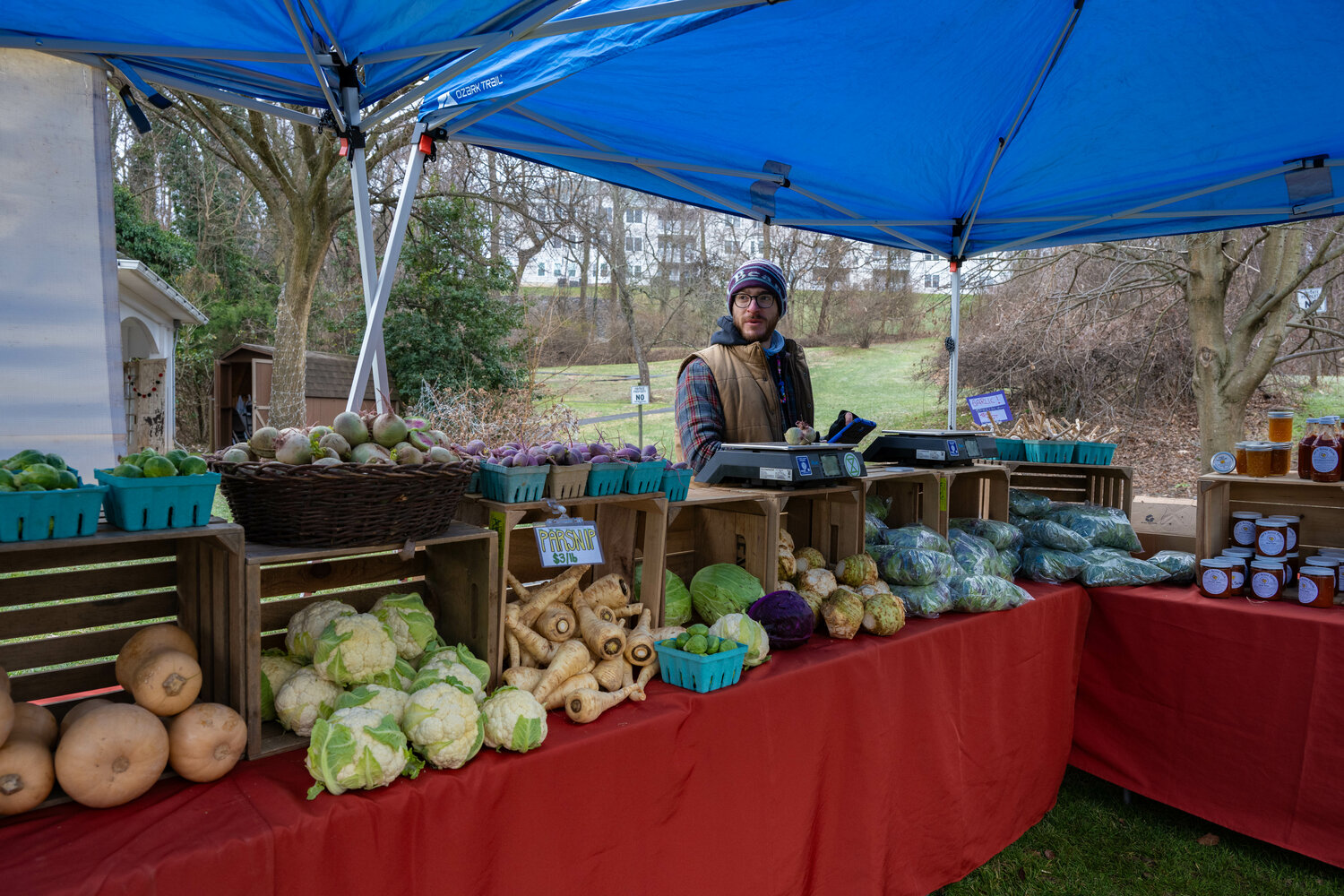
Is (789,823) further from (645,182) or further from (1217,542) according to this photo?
(645,182)

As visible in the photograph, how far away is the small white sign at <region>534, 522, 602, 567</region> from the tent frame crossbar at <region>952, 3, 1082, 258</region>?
2145 mm

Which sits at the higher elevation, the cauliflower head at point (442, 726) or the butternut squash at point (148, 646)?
the butternut squash at point (148, 646)

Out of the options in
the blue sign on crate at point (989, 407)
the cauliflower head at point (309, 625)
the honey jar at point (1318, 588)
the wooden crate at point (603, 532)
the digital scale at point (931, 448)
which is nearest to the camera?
the cauliflower head at point (309, 625)

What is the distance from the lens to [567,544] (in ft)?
5.83

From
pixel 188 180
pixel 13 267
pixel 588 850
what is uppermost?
pixel 188 180

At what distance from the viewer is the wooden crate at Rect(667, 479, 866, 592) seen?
2371 millimetres

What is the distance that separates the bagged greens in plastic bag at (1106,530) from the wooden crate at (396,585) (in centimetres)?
258

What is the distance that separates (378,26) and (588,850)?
2236 mm

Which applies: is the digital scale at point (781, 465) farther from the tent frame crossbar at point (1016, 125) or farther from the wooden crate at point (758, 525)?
the tent frame crossbar at point (1016, 125)

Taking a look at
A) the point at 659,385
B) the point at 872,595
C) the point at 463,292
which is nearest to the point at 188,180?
the point at 463,292

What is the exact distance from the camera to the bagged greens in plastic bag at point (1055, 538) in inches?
129

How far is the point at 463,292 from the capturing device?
36.5 ft

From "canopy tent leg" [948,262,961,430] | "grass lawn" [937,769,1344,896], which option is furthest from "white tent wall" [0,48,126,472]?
"canopy tent leg" [948,262,961,430]

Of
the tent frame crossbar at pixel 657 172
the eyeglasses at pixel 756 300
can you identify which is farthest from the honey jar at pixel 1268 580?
the tent frame crossbar at pixel 657 172
